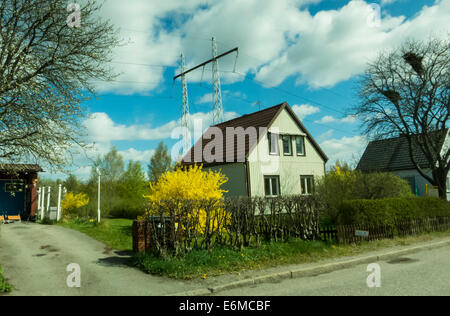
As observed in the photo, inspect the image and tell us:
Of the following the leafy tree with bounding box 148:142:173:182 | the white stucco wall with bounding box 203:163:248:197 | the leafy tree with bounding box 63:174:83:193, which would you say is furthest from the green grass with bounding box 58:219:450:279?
the leafy tree with bounding box 148:142:173:182

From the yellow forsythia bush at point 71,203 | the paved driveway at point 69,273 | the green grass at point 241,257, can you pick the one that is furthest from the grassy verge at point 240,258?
the yellow forsythia bush at point 71,203

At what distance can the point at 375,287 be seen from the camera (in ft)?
21.7

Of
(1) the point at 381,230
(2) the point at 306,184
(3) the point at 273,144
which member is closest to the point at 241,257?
(1) the point at 381,230

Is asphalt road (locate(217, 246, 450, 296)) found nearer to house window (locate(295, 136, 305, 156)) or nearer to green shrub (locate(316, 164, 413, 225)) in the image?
green shrub (locate(316, 164, 413, 225))

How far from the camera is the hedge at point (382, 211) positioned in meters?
12.1

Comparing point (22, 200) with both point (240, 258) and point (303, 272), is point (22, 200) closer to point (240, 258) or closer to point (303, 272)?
point (240, 258)

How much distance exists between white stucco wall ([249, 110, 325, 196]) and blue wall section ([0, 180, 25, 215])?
15.8 metres

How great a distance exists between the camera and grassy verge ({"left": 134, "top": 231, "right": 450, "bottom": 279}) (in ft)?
25.9

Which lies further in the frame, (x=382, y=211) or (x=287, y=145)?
(x=287, y=145)

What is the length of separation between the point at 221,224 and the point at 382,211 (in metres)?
6.94

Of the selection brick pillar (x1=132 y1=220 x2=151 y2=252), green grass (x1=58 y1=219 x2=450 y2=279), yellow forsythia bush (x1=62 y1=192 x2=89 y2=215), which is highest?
yellow forsythia bush (x1=62 y1=192 x2=89 y2=215)

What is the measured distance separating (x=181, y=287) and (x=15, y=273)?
4.51 meters
